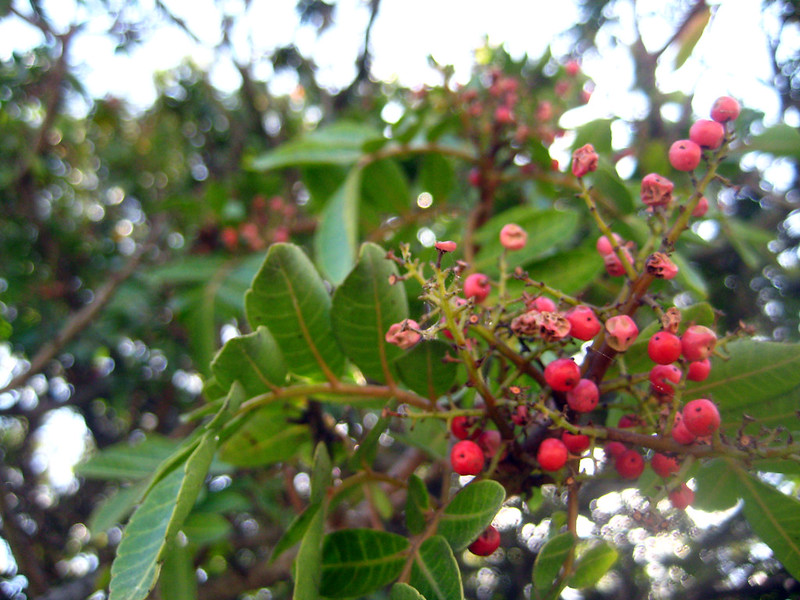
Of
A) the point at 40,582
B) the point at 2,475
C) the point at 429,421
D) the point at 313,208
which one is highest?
the point at 313,208

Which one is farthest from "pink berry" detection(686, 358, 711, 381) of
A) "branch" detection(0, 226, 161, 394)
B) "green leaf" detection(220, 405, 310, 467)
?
"branch" detection(0, 226, 161, 394)

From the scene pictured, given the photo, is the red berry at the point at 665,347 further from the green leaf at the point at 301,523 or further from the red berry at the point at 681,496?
the green leaf at the point at 301,523

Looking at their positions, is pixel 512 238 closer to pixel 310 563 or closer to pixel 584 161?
pixel 584 161

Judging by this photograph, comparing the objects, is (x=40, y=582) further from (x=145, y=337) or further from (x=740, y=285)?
(x=740, y=285)

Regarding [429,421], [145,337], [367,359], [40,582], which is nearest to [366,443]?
[367,359]

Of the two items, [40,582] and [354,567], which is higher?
[354,567]

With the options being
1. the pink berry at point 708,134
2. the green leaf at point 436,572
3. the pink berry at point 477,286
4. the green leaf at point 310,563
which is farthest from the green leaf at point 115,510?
the pink berry at point 708,134
